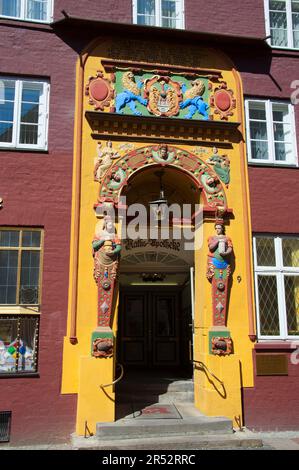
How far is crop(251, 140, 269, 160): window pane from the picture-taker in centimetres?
1030

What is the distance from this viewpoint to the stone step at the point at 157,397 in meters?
9.66

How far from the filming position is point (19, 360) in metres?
8.49

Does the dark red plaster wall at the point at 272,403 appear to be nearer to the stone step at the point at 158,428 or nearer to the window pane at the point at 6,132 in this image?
the stone step at the point at 158,428

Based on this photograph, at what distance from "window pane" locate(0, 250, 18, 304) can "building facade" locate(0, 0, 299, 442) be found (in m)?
0.03

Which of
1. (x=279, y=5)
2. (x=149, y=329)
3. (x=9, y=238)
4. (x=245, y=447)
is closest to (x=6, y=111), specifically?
(x=9, y=238)

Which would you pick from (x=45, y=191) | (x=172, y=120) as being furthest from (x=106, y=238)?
(x=172, y=120)

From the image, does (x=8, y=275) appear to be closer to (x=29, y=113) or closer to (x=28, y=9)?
(x=29, y=113)

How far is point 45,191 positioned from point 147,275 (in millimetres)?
5077

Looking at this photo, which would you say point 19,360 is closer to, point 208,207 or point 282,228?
point 208,207

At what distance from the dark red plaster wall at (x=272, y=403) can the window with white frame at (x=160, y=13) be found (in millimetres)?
7590

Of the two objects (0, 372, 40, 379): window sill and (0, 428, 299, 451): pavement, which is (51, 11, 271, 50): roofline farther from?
(0, 428, 299, 451): pavement

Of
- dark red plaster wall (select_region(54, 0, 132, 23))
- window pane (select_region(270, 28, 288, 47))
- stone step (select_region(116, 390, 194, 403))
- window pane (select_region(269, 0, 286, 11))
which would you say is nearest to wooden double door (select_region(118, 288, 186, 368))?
stone step (select_region(116, 390, 194, 403))

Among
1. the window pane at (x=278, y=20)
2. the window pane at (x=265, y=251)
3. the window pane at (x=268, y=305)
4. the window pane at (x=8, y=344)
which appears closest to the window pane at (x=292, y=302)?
the window pane at (x=268, y=305)

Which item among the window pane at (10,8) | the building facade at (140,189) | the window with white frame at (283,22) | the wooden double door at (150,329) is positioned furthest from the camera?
the wooden double door at (150,329)
